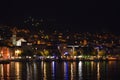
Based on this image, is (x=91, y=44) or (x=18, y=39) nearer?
(x=18, y=39)

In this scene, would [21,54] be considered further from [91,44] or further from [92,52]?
[91,44]

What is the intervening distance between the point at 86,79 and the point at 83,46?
77.7 metres

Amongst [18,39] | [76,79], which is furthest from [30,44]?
[76,79]

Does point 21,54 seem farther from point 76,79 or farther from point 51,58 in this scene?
point 76,79

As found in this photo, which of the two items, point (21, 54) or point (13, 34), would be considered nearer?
point (21, 54)

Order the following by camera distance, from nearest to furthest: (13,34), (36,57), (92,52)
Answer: (36,57) < (92,52) < (13,34)

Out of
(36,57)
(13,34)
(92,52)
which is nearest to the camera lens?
(36,57)

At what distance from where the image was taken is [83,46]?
13138 cm

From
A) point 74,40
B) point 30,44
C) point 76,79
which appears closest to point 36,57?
point 30,44

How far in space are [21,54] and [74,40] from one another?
103 feet

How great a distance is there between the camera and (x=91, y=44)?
137m

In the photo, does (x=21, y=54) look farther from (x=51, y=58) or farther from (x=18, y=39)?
(x=18, y=39)

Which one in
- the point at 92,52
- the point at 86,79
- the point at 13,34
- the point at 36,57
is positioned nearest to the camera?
the point at 86,79

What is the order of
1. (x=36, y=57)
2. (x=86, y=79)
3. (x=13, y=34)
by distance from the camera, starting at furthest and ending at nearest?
(x=13, y=34), (x=36, y=57), (x=86, y=79)
